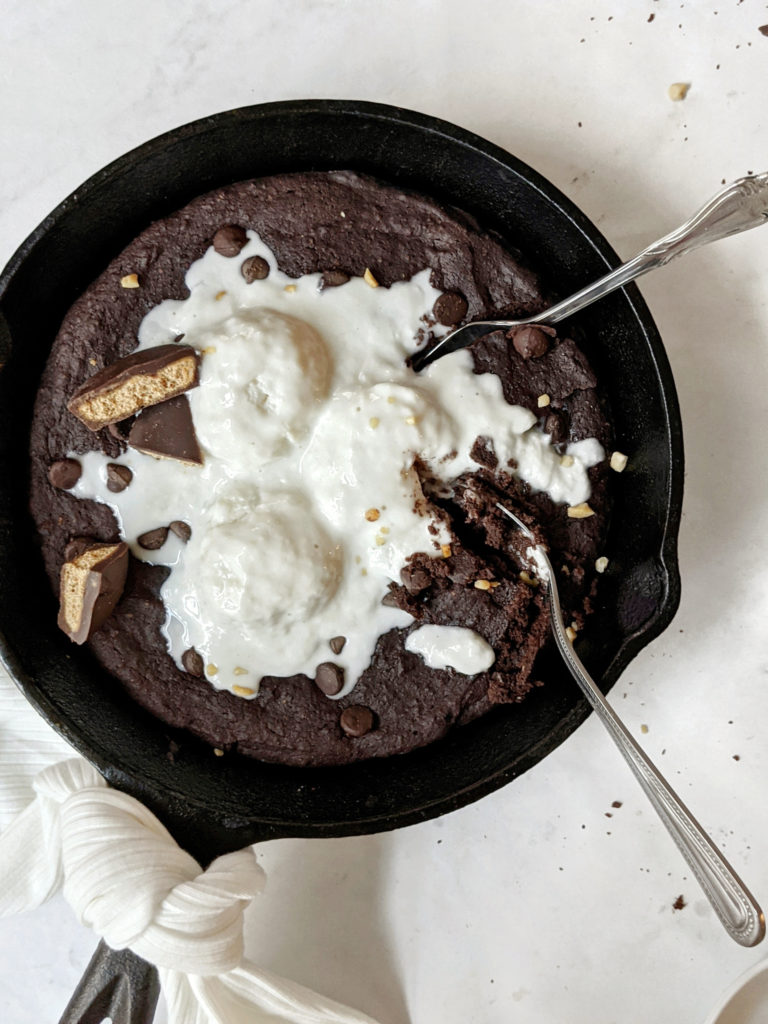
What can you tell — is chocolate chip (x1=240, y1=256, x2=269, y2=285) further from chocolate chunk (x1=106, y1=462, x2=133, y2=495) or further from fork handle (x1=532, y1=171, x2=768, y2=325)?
fork handle (x1=532, y1=171, x2=768, y2=325)

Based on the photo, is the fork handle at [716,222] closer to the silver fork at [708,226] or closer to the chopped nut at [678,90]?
the silver fork at [708,226]

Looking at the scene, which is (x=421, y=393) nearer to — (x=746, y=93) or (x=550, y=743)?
(x=550, y=743)

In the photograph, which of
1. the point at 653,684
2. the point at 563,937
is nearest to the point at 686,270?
the point at 653,684

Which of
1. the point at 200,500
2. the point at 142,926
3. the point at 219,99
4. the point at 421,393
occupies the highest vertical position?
the point at 219,99

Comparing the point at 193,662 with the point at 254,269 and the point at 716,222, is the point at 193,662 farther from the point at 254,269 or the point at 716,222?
the point at 716,222

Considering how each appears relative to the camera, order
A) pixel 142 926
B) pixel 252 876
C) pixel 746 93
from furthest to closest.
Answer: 1. pixel 746 93
2. pixel 252 876
3. pixel 142 926

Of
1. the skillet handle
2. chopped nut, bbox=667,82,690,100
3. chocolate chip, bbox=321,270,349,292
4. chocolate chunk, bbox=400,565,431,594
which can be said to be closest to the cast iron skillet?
the skillet handle
